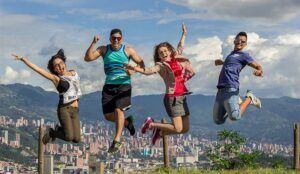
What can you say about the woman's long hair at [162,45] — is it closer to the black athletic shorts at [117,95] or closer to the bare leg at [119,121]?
the black athletic shorts at [117,95]

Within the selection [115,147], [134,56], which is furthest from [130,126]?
[134,56]

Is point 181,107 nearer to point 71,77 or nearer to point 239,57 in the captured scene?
point 239,57

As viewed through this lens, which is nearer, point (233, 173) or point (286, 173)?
point (286, 173)

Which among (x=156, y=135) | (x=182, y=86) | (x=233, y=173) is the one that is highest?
(x=182, y=86)

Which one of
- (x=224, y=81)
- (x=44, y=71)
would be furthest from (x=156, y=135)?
(x=44, y=71)

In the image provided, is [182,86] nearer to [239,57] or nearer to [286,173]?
[239,57]

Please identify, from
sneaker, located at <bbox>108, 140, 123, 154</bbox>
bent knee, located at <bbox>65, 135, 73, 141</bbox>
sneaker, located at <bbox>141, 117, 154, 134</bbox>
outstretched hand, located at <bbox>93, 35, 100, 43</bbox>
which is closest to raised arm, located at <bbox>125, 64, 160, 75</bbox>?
outstretched hand, located at <bbox>93, 35, 100, 43</bbox>

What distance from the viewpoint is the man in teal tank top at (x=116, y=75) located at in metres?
11.8

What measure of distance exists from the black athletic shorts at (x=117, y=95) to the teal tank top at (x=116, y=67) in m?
0.11

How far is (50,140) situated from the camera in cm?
1278

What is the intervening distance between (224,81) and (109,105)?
252 cm

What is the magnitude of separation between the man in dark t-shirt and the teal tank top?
210cm

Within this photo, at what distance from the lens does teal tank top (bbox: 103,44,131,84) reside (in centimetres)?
1174

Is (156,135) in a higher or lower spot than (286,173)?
higher
